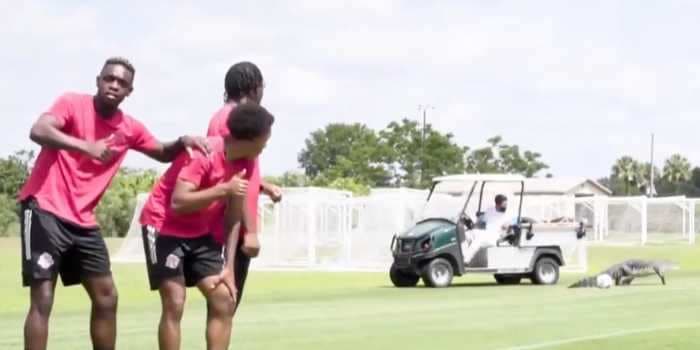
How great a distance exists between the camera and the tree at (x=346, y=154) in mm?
93625

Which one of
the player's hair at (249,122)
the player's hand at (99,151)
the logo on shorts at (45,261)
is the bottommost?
the logo on shorts at (45,261)

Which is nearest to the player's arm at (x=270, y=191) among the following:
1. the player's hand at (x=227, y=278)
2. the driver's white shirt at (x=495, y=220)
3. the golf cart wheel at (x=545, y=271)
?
the player's hand at (x=227, y=278)

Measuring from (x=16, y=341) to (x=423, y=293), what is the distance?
429 inches

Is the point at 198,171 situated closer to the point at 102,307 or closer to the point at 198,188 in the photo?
the point at 198,188

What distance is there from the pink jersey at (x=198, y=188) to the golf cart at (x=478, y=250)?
16.8 metres

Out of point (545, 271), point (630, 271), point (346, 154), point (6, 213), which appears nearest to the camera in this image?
point (630, 271)

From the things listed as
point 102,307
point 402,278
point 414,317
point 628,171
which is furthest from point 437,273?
point 628,171

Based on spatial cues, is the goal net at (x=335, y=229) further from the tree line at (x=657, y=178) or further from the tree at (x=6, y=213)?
the tree line at (x=657, y=178)

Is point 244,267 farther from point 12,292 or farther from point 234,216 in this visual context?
point 12,292

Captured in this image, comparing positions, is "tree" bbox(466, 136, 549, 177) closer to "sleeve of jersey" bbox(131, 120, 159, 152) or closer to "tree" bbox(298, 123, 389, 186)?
"tree" bbox(298, 123, 389, 186)

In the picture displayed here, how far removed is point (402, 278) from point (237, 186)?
59.2 ft

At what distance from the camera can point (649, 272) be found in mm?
24406

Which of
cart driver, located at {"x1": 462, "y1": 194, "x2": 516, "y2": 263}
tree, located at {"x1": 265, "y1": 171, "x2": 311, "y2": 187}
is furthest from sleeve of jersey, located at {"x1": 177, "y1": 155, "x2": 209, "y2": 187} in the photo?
tree, located at {"x1": 265, "y1": 171, "x2": 311, "y2": 187}

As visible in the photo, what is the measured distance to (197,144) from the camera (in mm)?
8438
